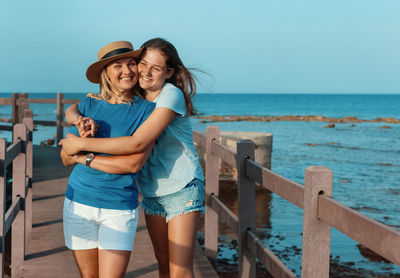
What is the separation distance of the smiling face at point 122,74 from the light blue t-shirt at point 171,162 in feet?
0.72

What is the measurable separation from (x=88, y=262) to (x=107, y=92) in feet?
2.96

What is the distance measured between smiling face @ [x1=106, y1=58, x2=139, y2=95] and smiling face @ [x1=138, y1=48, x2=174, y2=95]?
116 mm

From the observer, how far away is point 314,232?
2.59 m

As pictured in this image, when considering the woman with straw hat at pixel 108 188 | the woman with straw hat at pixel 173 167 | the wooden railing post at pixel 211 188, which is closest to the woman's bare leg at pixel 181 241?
the woman with straw hat at pixel 173 167

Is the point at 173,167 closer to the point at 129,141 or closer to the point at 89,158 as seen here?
the point at 129,141

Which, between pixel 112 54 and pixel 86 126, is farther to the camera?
pixel 112 54

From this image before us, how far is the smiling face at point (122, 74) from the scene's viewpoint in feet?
9.18

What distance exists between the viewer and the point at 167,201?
3.02 m

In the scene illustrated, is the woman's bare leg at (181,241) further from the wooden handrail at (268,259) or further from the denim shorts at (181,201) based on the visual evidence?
the wooden handrail at (268,259)

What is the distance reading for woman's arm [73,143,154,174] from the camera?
2629 millimetres

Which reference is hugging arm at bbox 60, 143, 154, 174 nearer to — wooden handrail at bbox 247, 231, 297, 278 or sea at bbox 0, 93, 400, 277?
sea at bbox 0, 93, 400, 277

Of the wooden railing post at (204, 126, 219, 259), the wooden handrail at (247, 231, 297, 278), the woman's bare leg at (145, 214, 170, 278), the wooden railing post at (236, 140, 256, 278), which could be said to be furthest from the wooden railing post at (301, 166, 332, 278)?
the wooden railing post at (204, 126, 219, 259)

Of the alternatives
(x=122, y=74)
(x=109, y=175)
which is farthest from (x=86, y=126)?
(x=122, y=74)

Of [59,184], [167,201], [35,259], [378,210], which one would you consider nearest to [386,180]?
[378,210]
